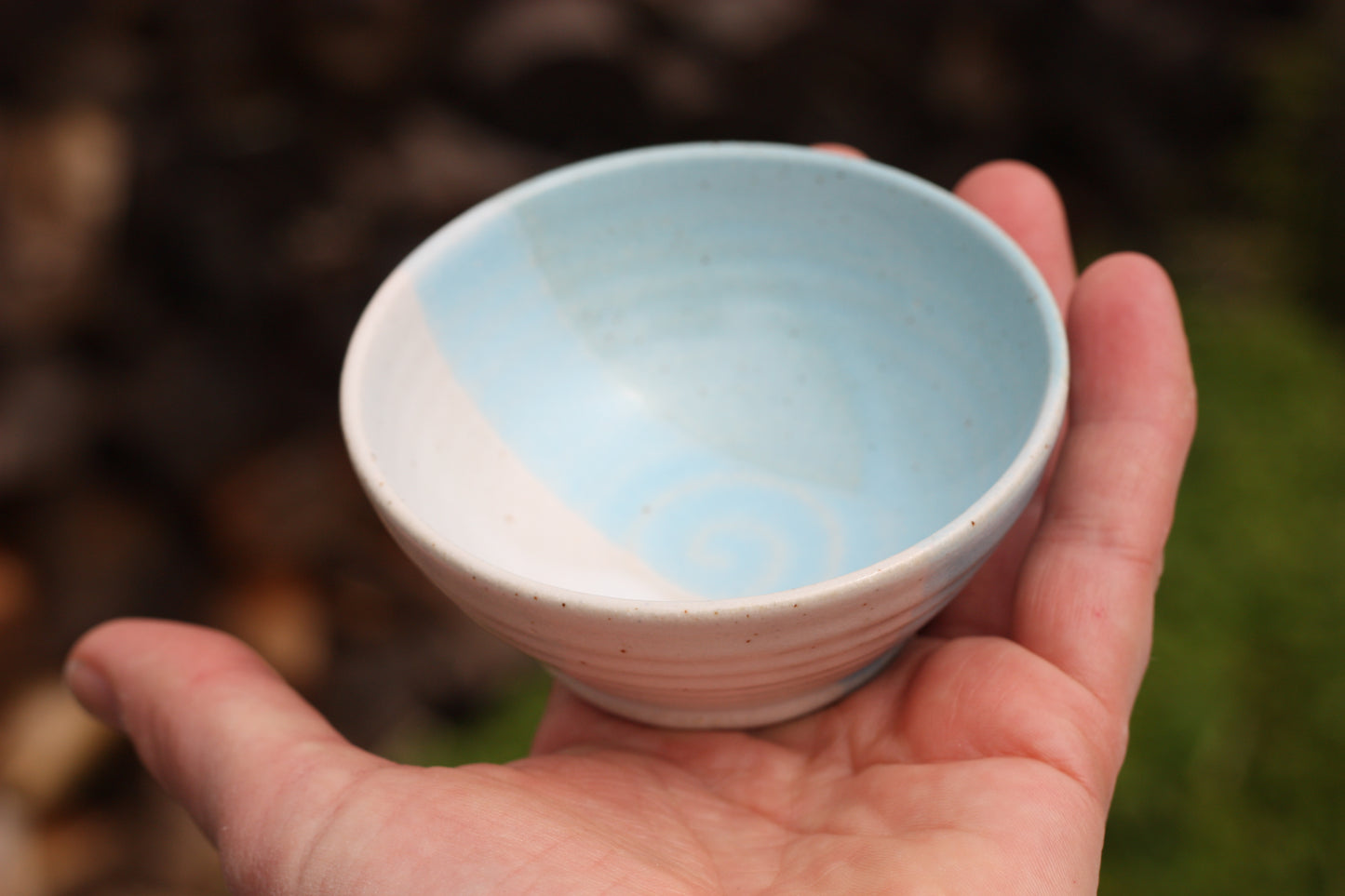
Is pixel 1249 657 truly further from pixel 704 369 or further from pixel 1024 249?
pixel 704 369

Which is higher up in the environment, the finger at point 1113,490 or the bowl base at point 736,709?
the finger at point 1113,490

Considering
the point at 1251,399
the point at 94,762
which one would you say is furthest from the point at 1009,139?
the point at 94,762

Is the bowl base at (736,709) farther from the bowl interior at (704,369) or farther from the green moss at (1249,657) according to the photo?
the green moss at (1249,657)

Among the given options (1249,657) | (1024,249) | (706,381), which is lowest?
(1249,657)

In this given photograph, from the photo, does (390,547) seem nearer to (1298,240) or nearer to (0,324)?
(0,324)

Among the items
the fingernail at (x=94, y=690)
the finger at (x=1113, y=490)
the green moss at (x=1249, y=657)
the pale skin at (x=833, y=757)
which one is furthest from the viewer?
the green moss at (x=1249, y=657)

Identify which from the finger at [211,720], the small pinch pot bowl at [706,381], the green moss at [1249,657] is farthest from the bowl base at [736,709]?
the green moss at [1249,657]

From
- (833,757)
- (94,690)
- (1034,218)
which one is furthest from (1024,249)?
(94,690)
